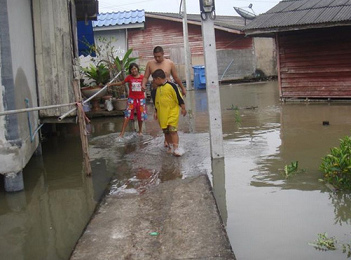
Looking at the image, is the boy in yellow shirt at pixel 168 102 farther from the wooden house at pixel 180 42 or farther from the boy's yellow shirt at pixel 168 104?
the wooden house at pixel 180 42

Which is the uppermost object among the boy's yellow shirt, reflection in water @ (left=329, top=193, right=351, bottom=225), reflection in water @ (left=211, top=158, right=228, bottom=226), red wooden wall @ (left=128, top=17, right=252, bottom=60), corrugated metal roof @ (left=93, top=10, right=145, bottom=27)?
corrugated metal roof @ (left=93, top=10, right=145, bottom=27)

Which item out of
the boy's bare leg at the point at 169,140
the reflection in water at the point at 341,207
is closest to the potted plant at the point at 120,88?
the boy's bare leg at the point at 169,140

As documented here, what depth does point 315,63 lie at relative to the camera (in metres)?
13.2

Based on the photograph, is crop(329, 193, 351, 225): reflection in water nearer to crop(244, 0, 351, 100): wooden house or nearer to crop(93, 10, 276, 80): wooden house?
crop(244, 0, 351, 100): wooden house

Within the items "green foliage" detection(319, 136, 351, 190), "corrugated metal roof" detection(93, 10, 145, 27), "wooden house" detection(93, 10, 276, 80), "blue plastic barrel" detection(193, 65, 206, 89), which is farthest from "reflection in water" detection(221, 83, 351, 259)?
"wooden house" detection(93, 10, 276, 80)

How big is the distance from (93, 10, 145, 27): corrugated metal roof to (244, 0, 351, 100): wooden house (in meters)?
11.1

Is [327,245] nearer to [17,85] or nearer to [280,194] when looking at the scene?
[280,194]

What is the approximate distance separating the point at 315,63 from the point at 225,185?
8978 mm

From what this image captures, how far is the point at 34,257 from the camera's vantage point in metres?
3.71

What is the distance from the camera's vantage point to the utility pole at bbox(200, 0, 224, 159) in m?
6.27

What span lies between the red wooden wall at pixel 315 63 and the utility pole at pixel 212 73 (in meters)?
7.33

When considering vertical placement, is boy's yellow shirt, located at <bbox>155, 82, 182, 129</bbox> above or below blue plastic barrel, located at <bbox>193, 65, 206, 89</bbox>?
below

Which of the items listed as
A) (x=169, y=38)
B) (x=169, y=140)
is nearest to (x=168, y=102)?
(x=169, y=140)

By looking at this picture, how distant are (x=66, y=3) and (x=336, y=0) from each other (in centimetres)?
815
